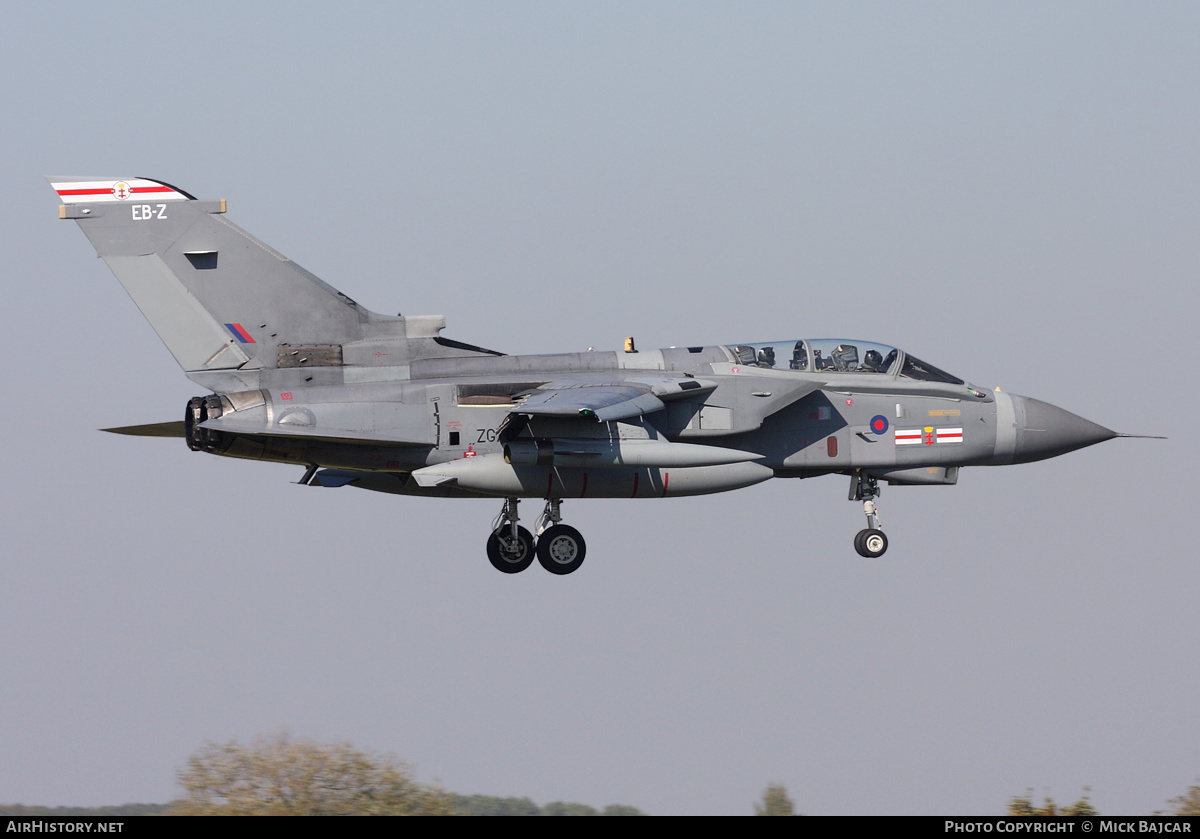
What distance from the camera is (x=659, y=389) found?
2014 cm

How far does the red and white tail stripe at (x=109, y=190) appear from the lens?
67.9 feet

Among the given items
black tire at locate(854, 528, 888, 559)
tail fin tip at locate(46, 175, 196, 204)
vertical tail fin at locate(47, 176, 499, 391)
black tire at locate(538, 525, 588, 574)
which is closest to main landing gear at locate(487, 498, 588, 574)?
black tire at locate(538, 525, 588, 574)

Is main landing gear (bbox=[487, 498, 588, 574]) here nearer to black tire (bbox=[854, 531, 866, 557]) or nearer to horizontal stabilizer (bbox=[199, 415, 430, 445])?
horizontal stabilizer (bbox=[199, 415, 430, 445])

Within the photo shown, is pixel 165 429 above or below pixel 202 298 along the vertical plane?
below

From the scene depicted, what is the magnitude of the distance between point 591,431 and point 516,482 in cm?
120

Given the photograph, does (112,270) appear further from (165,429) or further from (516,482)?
(516,482)

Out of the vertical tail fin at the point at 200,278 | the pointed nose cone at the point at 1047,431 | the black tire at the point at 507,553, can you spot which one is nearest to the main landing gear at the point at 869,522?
the pointed nose cone at the point at 1047,431

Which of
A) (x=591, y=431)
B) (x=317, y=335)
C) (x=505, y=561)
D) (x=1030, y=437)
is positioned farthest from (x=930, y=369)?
(x=317, y=335)

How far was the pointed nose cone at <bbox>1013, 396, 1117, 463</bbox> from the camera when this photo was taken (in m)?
22.2

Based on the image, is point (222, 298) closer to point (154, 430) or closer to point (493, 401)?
point (154, 430)

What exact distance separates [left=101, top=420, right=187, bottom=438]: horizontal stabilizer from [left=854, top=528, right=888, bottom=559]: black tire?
963 cm

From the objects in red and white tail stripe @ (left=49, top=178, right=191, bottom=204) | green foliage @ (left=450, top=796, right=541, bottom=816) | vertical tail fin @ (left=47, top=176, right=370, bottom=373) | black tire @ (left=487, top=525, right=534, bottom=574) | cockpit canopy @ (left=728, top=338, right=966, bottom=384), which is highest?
red and white tail stripe @ (left=49, top=178, right=191, bottom=204)
